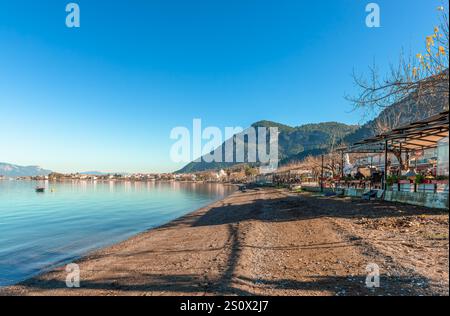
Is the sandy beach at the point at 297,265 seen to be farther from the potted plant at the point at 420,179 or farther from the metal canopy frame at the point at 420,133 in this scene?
the metal canopy frame at the point at 420,133

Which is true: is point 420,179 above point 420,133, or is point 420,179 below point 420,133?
below

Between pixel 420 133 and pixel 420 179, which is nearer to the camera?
pixel 420 179

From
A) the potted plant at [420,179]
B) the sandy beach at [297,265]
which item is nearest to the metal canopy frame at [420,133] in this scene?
the potted plant at [420,179]

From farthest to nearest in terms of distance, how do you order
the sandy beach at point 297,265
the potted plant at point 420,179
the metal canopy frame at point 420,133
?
the potted plant at point 420,179 < the metal canopy frame at point 420,133 < the sandy beach at point 297,265

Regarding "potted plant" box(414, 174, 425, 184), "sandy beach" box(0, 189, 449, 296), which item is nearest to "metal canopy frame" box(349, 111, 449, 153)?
"potted plant" box(414, 174, 425, 184)

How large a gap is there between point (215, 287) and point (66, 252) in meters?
12.0

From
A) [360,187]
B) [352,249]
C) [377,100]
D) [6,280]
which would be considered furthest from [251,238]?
[360,187]

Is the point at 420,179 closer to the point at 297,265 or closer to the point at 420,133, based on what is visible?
the point at 420,133

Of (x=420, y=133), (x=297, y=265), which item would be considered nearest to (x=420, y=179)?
(x=420, y=133)

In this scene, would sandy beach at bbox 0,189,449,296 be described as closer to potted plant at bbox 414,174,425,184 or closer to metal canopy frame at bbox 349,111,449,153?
potted plant at bbox 414,174,425,184

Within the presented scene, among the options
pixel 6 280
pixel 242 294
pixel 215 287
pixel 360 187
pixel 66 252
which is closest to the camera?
pixel 242 294

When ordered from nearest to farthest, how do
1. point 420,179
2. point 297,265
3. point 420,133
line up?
1. point 297,265
2. point 420,179
3. point 420,133
